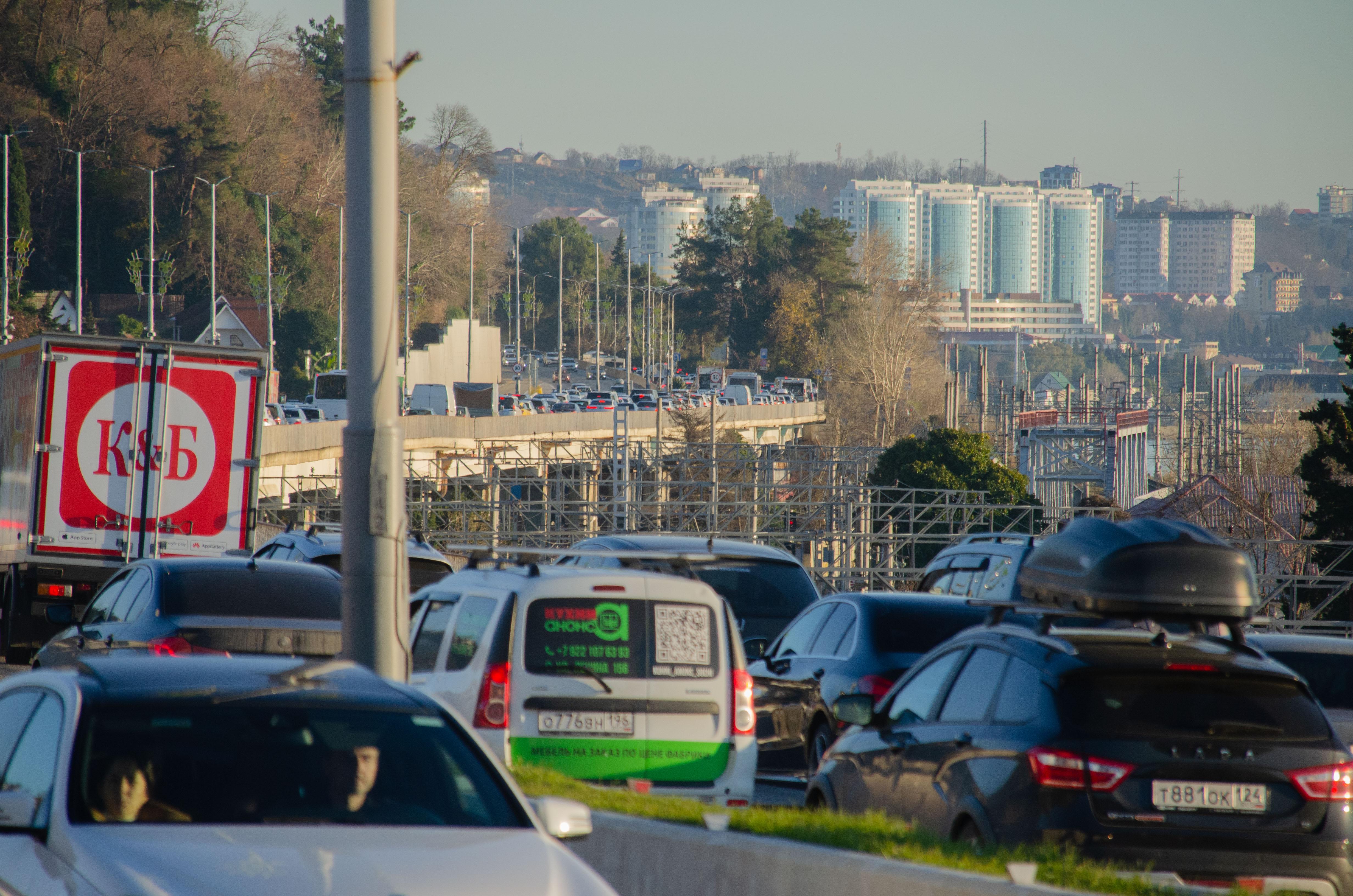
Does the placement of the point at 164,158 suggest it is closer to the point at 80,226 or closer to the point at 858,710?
the point at 80,226

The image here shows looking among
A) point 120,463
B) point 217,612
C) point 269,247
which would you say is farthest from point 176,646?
point 269,247

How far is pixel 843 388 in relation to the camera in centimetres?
12031

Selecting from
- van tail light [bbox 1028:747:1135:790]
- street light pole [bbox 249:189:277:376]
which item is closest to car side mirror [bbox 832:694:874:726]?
van tail light [bbox 1028:747:1135:790]

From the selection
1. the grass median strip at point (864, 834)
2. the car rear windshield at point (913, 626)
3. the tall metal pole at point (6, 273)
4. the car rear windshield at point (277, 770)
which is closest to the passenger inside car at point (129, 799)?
the car rear windshield at point (277, 770)

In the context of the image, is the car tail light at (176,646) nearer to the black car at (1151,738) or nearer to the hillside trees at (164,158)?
the black car at (1151,738)

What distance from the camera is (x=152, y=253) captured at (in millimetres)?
71625

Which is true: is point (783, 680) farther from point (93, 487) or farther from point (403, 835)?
point (93, 487)

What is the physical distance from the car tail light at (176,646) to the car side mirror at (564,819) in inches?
225

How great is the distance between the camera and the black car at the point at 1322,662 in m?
10.1

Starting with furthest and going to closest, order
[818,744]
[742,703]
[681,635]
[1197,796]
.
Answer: [818,744]
[742,703]
[681,635]
[1197,796]

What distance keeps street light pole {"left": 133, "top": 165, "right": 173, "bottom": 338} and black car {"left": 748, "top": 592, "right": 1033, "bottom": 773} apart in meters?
51.4

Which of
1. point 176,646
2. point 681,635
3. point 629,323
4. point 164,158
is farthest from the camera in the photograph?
point 629,323

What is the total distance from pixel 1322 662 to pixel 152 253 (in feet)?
224

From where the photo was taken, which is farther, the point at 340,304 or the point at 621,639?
the point at 340,304
